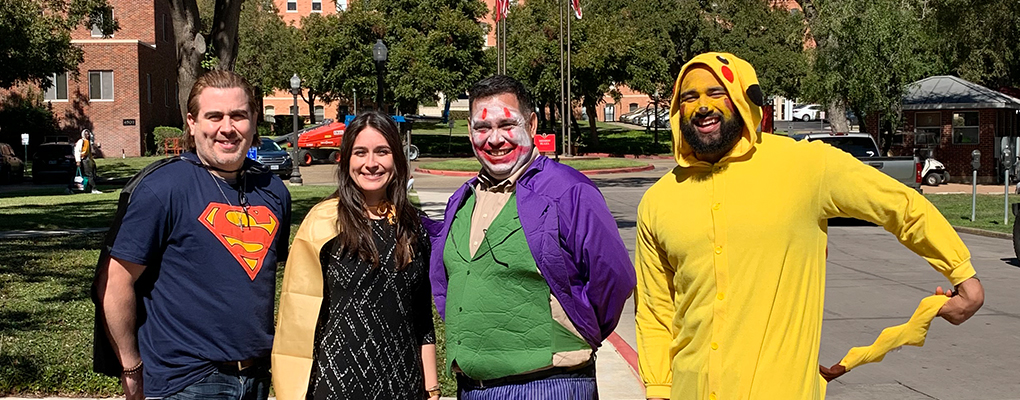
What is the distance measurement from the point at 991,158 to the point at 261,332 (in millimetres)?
31516

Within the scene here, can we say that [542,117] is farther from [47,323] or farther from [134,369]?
[134,369]

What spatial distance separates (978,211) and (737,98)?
64.9 feet

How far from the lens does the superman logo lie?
3.59 metres

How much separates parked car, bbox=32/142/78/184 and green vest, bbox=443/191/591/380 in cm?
3180

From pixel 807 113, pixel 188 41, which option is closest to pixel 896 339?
pixel 188 41

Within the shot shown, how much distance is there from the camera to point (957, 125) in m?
→ 30.8

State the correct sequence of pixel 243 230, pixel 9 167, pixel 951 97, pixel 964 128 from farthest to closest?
pixel 9 167
pixel 964 128
pixel 951 97
pixel 243 230

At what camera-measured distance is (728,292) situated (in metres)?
3.27

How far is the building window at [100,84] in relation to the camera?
1858 inches

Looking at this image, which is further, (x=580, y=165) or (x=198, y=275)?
(x=580, y=165)

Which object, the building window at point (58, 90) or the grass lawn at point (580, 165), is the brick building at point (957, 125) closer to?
the grass lawn at point (580, 165)

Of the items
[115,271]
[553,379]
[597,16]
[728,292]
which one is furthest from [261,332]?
[597,16]

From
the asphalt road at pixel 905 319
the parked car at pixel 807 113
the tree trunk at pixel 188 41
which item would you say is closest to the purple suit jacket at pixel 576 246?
the asphalt road at pixel 905 319

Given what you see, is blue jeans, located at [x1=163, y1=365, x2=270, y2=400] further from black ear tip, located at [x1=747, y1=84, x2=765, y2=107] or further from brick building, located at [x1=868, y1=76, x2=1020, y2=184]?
brick building, located at [x1=868, y1=76, x2=1020, y2=184]
